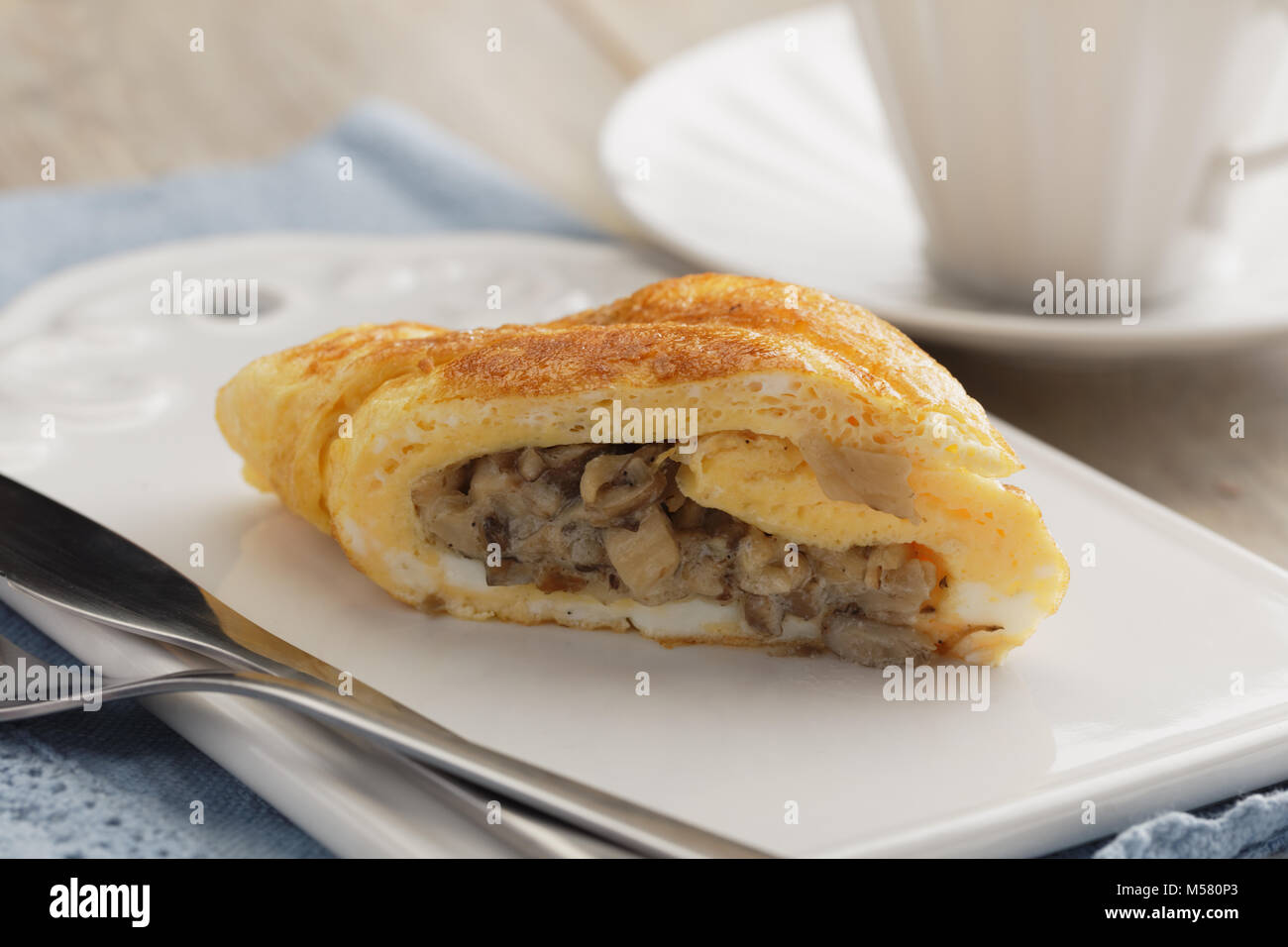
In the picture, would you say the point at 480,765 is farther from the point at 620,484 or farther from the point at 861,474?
the point at 861,474

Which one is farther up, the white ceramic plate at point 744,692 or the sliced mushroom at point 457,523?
the sliced mushroom at point 457,523

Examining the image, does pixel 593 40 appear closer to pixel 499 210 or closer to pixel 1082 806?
pixel 499 210

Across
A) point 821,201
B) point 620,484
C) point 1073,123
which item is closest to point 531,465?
point 620,484

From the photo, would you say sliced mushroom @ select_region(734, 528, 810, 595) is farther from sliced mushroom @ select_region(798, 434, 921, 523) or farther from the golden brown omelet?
sliced mushroom @ select_region(798, 434, 921, 523)

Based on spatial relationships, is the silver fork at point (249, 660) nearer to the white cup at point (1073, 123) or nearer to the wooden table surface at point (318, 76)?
the wooden table surface at point (318, 76)

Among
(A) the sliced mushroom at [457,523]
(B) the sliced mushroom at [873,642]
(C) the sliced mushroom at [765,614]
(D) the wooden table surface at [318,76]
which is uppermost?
(D) the wooden table surface at [318,76]

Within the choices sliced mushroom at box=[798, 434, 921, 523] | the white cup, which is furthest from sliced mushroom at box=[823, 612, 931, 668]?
the white cup

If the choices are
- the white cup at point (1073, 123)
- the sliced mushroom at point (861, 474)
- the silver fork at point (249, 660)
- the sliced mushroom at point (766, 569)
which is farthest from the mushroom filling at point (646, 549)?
the white cup at point (1073, 123)

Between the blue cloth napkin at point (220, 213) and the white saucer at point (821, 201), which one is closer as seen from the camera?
the blue cloth napkin at point (220, 213)

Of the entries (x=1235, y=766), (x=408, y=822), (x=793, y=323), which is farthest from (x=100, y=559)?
(x=1235, y=766)
